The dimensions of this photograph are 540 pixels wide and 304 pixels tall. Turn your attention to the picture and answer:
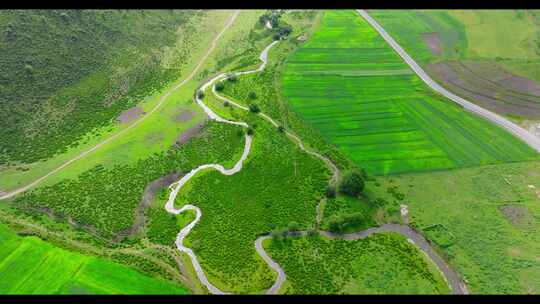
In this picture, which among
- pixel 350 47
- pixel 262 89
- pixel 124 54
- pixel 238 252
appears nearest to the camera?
pixel 238 252

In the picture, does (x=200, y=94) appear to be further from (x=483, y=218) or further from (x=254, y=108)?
(x=483, y=218)

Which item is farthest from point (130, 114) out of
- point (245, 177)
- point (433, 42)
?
point (433, 42)

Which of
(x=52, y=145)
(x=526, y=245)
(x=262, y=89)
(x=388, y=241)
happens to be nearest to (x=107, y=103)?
(x=52, y=145)

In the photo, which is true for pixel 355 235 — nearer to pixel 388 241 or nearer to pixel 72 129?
pixel 388 241

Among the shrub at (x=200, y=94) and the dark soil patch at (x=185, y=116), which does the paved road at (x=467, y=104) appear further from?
the dark soil patch at (x=185, y=116)

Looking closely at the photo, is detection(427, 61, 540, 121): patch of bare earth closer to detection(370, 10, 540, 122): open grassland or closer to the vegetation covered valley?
detection(370, 10, 540, 122): open grassland

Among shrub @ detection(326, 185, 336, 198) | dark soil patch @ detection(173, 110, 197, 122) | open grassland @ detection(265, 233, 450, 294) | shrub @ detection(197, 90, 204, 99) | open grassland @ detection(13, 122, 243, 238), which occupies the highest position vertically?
shrub @ detection(197, 90, 204, 99)

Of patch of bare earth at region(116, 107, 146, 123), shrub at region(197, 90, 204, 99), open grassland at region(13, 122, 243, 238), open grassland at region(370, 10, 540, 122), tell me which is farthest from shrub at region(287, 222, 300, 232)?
open grassland at region(370, 10, 540, 122)
